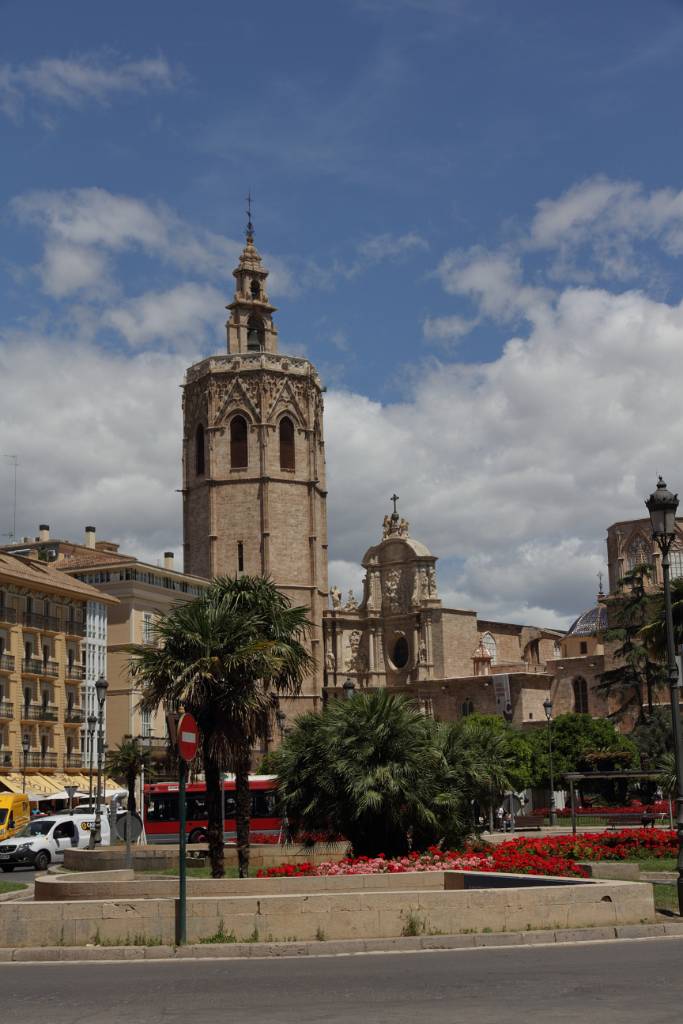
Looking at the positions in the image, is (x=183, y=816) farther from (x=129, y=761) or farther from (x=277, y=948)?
(x=129, y=761)

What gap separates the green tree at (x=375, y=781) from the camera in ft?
81.7

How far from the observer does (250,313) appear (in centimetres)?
9656

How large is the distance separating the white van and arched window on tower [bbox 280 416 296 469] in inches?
2016

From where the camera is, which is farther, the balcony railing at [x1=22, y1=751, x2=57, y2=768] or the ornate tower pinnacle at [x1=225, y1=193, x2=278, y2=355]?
the ornate tower pinnacle at [x1=225, y1=193, x2=278, y2=355]

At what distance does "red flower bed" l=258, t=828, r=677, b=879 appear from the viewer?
18.4 meters

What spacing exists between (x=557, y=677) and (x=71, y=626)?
34.0 meters

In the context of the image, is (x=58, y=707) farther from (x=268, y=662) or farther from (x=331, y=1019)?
(x=331, y=1019)

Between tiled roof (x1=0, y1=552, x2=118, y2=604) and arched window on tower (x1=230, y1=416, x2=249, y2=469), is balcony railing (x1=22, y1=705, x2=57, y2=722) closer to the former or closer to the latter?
tiled roof (x1=0, y1=552, x2=118, y2=604)

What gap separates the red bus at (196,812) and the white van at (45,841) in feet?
16.0

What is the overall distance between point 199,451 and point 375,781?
6876 cm

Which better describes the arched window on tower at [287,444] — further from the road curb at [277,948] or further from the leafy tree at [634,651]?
the road curb at [277,948]

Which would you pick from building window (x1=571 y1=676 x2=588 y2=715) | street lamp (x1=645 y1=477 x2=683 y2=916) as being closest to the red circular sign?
street lamp (x1=645 y1=477 x2=683 y2=916)

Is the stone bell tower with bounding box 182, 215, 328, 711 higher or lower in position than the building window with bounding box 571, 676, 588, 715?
higher

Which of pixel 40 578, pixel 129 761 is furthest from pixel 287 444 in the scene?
pixel 129 761
